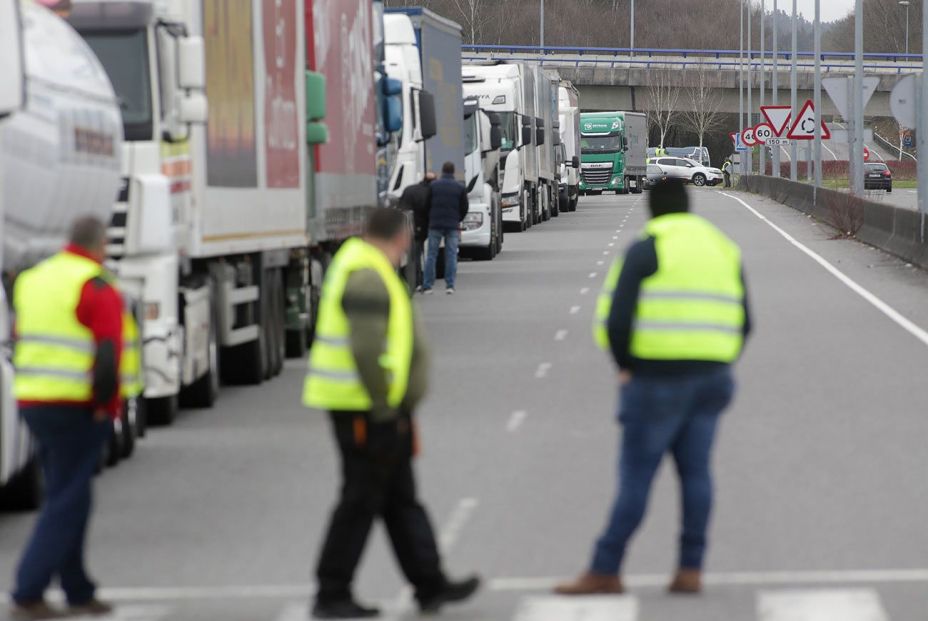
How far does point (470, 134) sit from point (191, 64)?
24.2m

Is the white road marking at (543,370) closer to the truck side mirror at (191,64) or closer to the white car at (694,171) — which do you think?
the truck side mirror at (191,64)

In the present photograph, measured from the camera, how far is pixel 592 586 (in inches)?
337

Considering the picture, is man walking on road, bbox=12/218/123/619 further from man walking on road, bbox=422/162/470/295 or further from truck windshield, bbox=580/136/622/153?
truck windshield, bbox=580/136/622/153

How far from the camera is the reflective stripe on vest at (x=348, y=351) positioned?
7.99 meters

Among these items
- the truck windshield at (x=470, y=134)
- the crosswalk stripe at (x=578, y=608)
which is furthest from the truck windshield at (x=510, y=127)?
the crosswalk stripe at (x=578, y=608)

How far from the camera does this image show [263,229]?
57.5 ft

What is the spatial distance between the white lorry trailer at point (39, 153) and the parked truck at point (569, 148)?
5400 cm

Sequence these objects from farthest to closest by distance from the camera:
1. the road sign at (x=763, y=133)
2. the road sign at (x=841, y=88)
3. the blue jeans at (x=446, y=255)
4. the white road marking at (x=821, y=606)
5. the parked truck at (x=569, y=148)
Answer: the road sign at (x=763, y=133) < the parked truck at (x=569, y=148) < the road sign at (x=841, y=88) < the blue jeans at (x=446, y=255) < the white road marking at (x=821, y=606)

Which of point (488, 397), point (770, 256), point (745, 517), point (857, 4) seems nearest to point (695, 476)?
point (745, 517)

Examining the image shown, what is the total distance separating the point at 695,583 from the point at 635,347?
3.21ft

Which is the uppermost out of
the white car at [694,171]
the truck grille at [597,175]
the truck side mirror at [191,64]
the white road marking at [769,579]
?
the truck side mirror at [191,64]

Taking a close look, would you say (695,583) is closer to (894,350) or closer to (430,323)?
(894,350)

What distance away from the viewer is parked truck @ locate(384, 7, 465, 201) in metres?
28.2

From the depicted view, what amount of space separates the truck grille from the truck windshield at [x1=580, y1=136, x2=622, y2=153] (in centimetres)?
175
